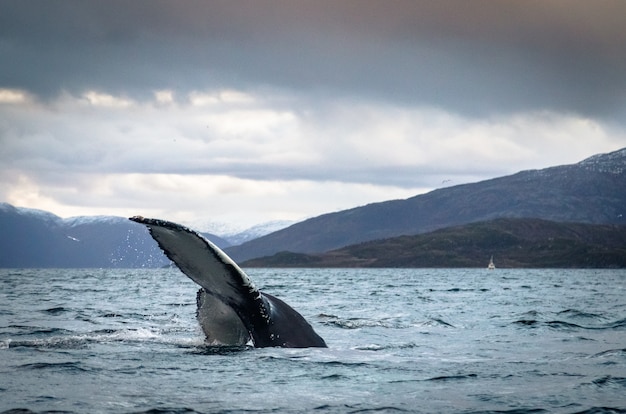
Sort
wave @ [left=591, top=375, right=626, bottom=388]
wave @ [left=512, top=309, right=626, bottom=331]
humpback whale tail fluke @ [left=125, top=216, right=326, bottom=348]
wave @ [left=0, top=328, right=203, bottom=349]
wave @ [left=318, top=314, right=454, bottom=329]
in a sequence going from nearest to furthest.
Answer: humpback whale tail fluke @ [left=125, top=216, right=326, bottom=348]
wave @ [left=591, top=375, right=626, bottom=388]
wave @ [left=0, top=328, right=203, bottom=349]
wave @ [left=318, top=314, right=454, bottom=329]
wave @ [left=512, top=309, right=626, bottom=331]

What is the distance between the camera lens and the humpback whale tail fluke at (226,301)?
754cm

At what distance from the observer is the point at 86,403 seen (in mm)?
7488

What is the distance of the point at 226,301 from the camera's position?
849 cm

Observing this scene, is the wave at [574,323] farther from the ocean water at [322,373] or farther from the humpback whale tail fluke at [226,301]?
the humpback whale tail fluke at [226,301]

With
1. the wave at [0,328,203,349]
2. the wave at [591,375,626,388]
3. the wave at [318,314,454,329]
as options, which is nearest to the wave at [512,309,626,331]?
the wave at [318,314,454,329]

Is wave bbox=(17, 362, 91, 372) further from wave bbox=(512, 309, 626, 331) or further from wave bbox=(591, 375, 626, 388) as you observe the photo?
wave bbox=(512, 309, 626, 331)

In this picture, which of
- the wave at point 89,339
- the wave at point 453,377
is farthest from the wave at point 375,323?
the wave at point 453,377

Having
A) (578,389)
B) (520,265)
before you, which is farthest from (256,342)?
(520,265)

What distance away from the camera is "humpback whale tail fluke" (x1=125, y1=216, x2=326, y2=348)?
7543 mm

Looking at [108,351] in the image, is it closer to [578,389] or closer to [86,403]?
[86,403]

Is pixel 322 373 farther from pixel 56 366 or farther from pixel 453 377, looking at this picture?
pixel 56 366

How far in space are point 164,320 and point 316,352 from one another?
8.40 metres

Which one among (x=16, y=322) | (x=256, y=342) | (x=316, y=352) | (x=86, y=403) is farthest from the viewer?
(x=16, y=322)

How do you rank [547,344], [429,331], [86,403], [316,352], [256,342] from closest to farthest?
1. [86,403]
2. [256,342]
3. [316,352]
4. [547,344]
5. [429,331]
